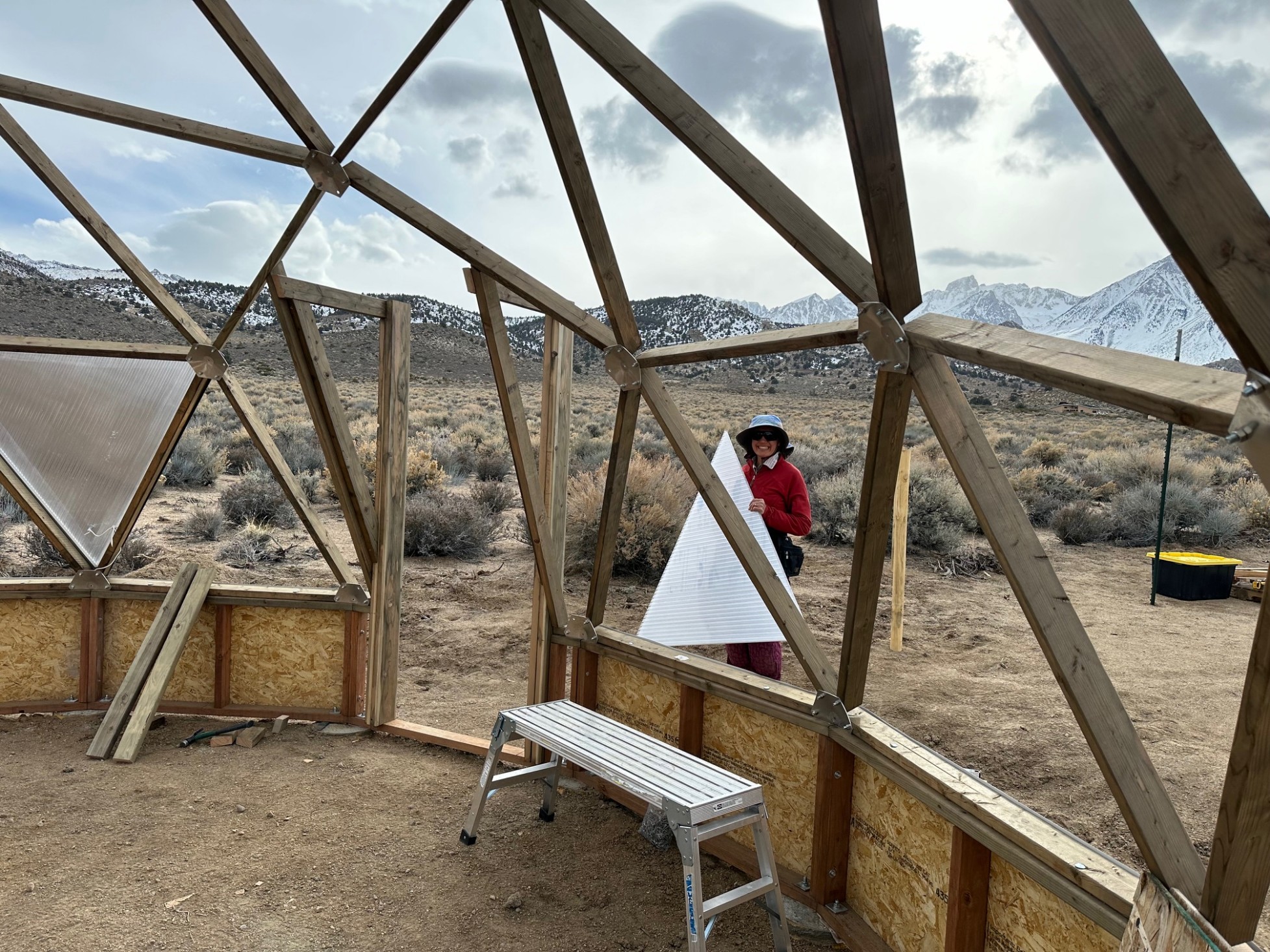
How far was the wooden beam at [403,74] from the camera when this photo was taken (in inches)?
167

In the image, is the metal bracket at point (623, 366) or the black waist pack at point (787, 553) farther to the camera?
the black waist pack at point (787, 553)

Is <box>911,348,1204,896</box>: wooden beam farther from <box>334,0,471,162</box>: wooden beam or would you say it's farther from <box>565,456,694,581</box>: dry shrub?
<box>565,456,694,581</box>: dry shrub

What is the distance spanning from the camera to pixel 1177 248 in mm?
1586

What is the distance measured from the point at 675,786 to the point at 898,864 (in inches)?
44.0

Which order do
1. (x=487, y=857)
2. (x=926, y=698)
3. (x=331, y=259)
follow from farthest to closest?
(x=331, y=259), (x=926, y=698), (x=487, y=857)

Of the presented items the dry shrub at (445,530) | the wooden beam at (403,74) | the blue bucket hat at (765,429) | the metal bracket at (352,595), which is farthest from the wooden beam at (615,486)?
the dry shrub at (445,530)

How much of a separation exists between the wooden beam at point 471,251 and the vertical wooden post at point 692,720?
7.55 feet

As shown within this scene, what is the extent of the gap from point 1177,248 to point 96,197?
8.73 meters

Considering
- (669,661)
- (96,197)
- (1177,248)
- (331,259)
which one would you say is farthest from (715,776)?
(331,259)

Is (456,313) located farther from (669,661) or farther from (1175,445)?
(669,661)

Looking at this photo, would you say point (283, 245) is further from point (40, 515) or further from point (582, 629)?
point (40, 515)

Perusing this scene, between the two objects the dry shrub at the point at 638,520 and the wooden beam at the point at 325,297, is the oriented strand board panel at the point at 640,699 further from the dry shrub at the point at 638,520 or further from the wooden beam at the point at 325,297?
the dry shrub at the point at 638,520

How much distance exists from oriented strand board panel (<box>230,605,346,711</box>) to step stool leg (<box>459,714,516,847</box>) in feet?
8.21

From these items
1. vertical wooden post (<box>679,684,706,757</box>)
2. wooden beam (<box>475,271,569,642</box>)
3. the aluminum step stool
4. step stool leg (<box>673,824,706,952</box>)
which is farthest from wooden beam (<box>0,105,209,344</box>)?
step stool leg (<box>673,824,706,952</box>)
